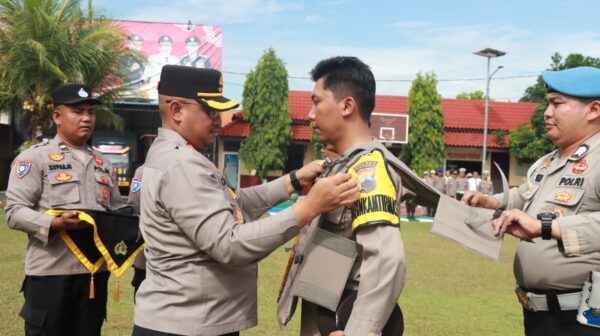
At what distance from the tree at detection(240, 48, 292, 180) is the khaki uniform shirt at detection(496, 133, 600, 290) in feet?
76.4

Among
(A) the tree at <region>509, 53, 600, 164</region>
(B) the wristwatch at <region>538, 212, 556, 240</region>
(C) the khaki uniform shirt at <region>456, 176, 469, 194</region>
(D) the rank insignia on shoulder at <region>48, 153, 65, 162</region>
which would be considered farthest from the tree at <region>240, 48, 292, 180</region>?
(B) the wristwatch at <region>538, 212, 556, 240</region>

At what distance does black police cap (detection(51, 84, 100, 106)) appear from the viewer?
160 inches

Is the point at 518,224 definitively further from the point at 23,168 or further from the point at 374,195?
the point at 23,168

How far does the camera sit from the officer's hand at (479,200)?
2969mm

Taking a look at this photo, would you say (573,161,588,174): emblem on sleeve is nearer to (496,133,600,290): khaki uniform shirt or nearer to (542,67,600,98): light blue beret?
(496,133,600,290): khaki uniform shirt

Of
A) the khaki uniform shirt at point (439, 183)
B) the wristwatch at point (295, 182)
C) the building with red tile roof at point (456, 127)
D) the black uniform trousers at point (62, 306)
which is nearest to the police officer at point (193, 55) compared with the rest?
the building with red tile roof at point (456, 127)

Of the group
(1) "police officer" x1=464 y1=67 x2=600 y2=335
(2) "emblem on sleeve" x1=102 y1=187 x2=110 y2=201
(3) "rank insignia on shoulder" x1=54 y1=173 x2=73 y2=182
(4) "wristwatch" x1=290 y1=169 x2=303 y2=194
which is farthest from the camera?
(2) "emblem on sleeve" x1=102 y1=187 x2=110 y2=201

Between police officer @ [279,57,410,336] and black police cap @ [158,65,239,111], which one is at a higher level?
black police cap @ [158,65,239,111]

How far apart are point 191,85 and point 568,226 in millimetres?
1859

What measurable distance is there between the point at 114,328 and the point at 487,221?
419 centimetres

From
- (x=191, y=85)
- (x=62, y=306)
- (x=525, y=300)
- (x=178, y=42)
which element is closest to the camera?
(x=191, y=85)

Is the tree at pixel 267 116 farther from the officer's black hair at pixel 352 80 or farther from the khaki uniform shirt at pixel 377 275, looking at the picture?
the khaki uniform shirt at pixel 377 275

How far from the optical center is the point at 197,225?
2.36 metres

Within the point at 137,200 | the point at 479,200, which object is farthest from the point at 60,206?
the point at 479,200
